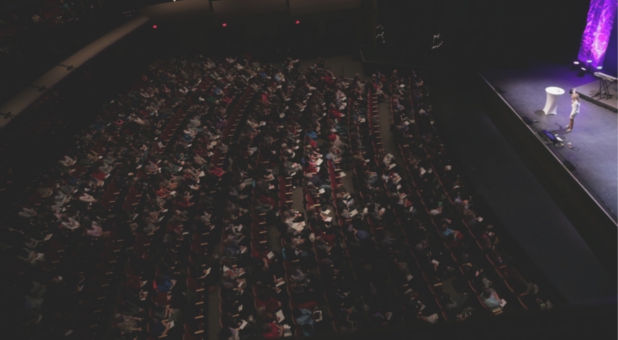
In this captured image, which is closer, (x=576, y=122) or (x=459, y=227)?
(x=459, y=227)

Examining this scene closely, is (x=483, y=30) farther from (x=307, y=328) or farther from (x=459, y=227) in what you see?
(x=307, y=328)

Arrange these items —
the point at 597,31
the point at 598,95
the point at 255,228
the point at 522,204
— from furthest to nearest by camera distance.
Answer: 1. the point at 597,31
2. the point at 598,95
3. the point at 522,204
4. the point at 255,228

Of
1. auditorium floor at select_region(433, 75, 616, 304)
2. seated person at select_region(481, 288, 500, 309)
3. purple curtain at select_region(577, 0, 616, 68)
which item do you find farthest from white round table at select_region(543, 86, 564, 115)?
seated person at select_region(481, 288, 500, 309)

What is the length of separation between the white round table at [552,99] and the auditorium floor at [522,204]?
24cm

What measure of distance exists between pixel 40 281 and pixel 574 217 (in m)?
9.85

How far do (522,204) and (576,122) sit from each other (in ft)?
7.85

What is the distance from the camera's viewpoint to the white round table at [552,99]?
841 cm

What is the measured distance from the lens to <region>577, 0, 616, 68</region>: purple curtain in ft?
31.4

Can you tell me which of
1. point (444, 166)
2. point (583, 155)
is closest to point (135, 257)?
point (444, 166)

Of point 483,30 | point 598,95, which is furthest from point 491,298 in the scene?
point 483,30

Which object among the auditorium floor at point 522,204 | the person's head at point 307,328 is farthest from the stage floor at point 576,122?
the person's head at point 307,328

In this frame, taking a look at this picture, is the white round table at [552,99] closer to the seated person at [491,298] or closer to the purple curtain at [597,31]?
Answer: the purple curtain at [597,31]

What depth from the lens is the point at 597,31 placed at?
32.5ft

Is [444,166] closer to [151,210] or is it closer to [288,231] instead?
[288,231]
